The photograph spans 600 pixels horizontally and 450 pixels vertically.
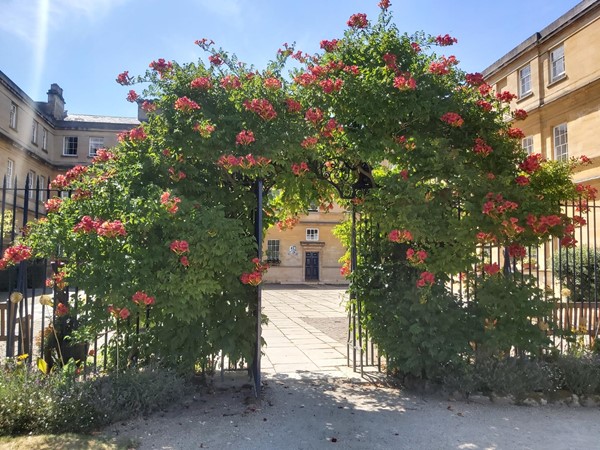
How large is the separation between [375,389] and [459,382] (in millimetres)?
1018

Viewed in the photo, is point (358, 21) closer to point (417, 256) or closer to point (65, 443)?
point (417, 256)

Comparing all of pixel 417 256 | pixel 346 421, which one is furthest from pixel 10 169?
pixel 346 421

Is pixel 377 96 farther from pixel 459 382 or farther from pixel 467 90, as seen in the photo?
pixel 459 382

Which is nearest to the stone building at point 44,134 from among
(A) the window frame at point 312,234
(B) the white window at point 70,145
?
(B) the white window at point 70,145

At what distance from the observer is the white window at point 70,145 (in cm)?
3484

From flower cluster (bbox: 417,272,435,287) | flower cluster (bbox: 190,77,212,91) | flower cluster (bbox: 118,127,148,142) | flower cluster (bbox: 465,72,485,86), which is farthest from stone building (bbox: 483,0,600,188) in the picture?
flower cluster (bbox: 118,127,148,142)

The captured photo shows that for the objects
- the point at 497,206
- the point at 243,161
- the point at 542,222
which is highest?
the point at 243,161

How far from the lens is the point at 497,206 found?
4.77m

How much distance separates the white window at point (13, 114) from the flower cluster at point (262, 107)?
2931cm

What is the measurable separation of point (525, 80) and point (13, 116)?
2908 cm

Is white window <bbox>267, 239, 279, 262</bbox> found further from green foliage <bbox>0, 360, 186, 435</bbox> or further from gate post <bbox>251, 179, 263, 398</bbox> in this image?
green foliage <bbox>0, 360, 186, 435</bbox>

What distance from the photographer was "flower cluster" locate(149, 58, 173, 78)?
4953 millimetres

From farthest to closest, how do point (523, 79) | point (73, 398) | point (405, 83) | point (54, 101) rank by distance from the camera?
point (54, 101) < point (523, 79) < point (405, 83) < point (73, 398)

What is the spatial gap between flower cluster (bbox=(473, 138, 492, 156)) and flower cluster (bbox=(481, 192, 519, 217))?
620 millimetres
